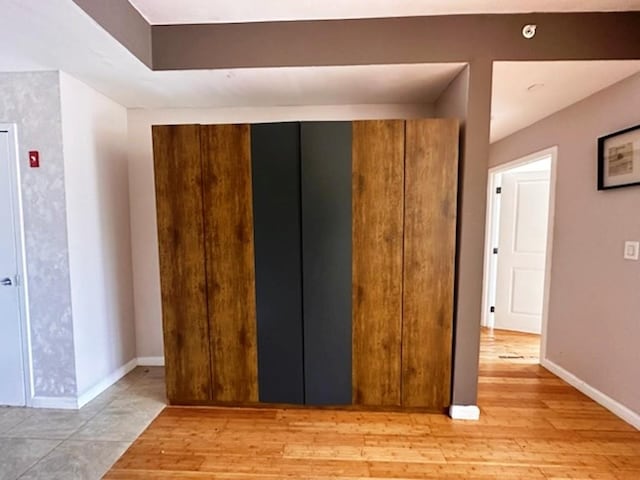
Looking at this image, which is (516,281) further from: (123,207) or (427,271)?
(123,207)

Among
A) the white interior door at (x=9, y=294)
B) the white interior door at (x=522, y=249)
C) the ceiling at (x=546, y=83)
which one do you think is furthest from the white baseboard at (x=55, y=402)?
the white interior door at (x=522, y=249)

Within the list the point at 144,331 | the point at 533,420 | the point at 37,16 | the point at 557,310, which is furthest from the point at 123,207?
the point at 557,310

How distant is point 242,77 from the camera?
2293mm

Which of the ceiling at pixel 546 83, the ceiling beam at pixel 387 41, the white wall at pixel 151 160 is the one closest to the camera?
the ceiling beam at pixel 387 41

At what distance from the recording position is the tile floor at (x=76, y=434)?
72.1 inches

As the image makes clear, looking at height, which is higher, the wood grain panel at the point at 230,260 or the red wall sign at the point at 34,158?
the red wall sign at the point at 34,158

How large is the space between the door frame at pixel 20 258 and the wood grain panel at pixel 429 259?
270cm

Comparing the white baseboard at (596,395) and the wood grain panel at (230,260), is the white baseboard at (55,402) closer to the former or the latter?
the wood grain panel at (230,260)

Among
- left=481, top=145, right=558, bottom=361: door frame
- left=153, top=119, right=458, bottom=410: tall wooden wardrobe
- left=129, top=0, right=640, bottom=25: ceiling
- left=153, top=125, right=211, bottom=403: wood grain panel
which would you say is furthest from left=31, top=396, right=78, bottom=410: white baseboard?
left=481, top=145, right=558, bottom=361: door frame

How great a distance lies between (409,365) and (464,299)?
1.97ft

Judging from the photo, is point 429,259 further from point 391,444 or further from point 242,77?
point 242,77

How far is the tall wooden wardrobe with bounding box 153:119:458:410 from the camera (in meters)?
2.21

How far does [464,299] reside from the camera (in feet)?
7.25

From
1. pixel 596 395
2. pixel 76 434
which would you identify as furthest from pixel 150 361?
pixel 596 395
